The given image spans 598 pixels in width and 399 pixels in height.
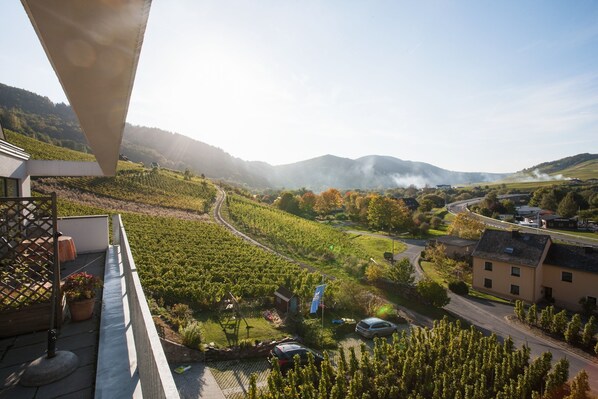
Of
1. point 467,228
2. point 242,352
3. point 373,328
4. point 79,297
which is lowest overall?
point 373,328

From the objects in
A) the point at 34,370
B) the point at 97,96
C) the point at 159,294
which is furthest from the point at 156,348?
the point at 159,294

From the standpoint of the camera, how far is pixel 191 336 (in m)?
13.9

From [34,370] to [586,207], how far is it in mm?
94915

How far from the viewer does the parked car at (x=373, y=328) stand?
59.7ft

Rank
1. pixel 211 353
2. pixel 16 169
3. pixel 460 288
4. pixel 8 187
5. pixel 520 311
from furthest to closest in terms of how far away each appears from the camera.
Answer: pixel 460 288 < pixel 520 311 < pixel 211 353 < pixel 16 169 < pixel 8 187

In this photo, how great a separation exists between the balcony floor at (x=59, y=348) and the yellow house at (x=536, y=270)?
105ft

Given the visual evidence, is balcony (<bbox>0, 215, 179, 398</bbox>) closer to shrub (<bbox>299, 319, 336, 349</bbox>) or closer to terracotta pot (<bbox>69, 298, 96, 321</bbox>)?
terracotta pot (<bbox>69, 298, 96, 321</bbox>)

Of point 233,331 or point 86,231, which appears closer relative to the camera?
point 86,231

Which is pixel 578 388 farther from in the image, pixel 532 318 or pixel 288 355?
pixel 532 318

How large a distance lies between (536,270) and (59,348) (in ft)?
108

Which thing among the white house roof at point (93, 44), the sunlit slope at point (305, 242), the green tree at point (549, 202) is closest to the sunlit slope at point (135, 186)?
the sunlit slope at point (305, 242)

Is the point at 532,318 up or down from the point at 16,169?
down

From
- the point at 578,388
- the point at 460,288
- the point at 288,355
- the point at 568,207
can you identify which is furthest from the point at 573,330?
the point at 568,207

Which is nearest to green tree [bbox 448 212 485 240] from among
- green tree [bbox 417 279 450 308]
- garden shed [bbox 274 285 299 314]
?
green tree [bbox 417 279 450 308]
